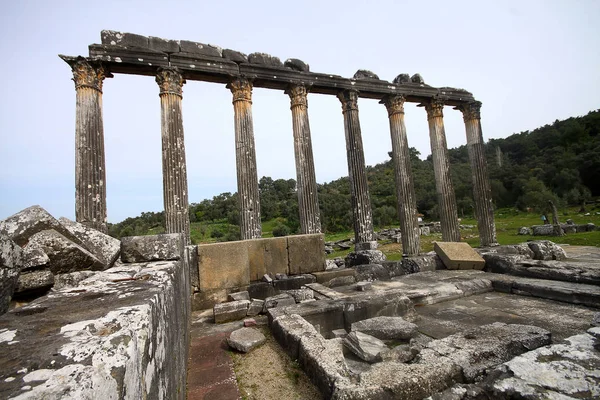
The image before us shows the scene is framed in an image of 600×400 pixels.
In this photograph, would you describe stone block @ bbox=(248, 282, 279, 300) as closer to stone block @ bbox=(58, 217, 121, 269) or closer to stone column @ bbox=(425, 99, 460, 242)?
stone block @ bbox=(58, 217, 121, 269)

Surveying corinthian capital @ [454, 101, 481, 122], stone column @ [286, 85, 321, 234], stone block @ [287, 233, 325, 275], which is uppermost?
corinthian capital @ [454, 101, 481, 122]

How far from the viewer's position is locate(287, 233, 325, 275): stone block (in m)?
6.86

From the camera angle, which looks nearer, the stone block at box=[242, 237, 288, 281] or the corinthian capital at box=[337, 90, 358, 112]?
the stone block at box=[242, 237, 288, 281]

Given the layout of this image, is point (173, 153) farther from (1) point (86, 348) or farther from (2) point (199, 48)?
(1) point (86, 348)

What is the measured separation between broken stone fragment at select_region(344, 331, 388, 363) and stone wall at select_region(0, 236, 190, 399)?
85.0 inches

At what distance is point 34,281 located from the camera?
71.0 inches

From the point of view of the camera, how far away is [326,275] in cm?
690

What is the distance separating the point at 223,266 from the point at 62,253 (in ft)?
12.4

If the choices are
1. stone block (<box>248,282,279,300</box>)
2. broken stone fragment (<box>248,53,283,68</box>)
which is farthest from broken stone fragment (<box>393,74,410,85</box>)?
stone block (<box>248,282,279,300</box>)

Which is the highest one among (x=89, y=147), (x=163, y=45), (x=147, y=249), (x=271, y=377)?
(x=163, y=45)

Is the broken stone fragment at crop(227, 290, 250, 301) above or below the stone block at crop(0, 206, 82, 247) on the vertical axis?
below

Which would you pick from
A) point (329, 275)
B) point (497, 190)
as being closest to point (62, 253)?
point (329, 275)

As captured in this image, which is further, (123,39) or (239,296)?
(123,39)

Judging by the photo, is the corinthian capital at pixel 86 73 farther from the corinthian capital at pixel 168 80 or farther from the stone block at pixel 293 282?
the stone block at pixel 293 282
